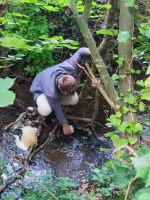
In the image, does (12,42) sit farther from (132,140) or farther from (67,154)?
(67,154)

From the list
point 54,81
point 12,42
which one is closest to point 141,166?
point 12,42

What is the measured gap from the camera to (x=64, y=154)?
7.89 feet

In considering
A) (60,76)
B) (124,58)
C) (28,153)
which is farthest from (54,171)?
(124,58)

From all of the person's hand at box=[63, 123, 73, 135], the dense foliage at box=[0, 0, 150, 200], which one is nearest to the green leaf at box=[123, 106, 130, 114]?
the dense foliage at box=[0, 0, 150, 200]

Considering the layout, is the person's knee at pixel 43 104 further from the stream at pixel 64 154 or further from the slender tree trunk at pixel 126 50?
the slender tree trunk at pixel 126 50

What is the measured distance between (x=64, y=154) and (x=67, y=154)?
0.14 feet

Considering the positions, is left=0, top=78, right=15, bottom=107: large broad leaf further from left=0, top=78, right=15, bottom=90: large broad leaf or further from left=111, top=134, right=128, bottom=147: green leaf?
left=111, top=134, right=128, bottom=147: green leaf

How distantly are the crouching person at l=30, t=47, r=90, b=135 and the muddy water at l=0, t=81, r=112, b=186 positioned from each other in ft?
0.74

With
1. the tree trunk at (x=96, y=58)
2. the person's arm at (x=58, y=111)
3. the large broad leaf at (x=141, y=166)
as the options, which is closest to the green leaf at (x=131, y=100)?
the tree trunk at (x=96, y=58)

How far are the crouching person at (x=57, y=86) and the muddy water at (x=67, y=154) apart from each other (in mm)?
226

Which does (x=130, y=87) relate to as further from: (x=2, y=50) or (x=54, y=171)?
(x=2, y=50)

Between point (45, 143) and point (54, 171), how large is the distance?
0.49 meters

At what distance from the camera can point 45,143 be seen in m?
2.52

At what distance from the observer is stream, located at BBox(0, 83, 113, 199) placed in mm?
2131
